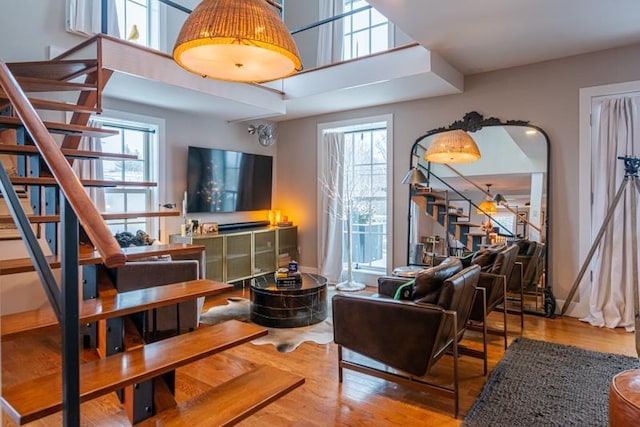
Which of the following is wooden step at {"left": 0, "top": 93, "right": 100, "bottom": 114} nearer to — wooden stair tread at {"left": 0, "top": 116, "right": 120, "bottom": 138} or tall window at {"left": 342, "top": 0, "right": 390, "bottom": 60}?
wooden stair tread at {"left": 0, "top": 116, "right": 120, "bottom": 138}

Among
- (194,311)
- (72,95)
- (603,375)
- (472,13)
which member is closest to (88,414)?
(194,311)

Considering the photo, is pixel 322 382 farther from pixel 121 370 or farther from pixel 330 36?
pixel 330 36

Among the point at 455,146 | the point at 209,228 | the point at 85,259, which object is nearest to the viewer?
the point at 85,259

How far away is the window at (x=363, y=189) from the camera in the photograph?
18.8ft

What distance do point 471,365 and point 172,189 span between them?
4.09 m

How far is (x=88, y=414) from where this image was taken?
2.43 meters

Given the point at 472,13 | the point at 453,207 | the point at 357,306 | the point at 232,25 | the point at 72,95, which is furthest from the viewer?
the point at 453,207

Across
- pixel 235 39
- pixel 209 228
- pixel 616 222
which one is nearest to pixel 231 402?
pixel 235 39

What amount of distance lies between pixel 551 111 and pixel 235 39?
12.2ft

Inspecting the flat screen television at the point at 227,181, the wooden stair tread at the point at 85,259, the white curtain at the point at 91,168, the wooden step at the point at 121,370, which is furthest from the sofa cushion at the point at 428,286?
the flat screen television at the point at 227,181

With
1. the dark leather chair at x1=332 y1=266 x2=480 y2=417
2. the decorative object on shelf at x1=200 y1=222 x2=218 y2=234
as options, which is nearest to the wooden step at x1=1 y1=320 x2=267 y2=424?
the dark leather chair at x1=332 y1=266 x2=480 y2=417

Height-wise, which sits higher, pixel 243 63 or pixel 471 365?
pixel 243 63

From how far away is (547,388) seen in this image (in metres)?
2.67

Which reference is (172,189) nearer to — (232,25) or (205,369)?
(205,369)
